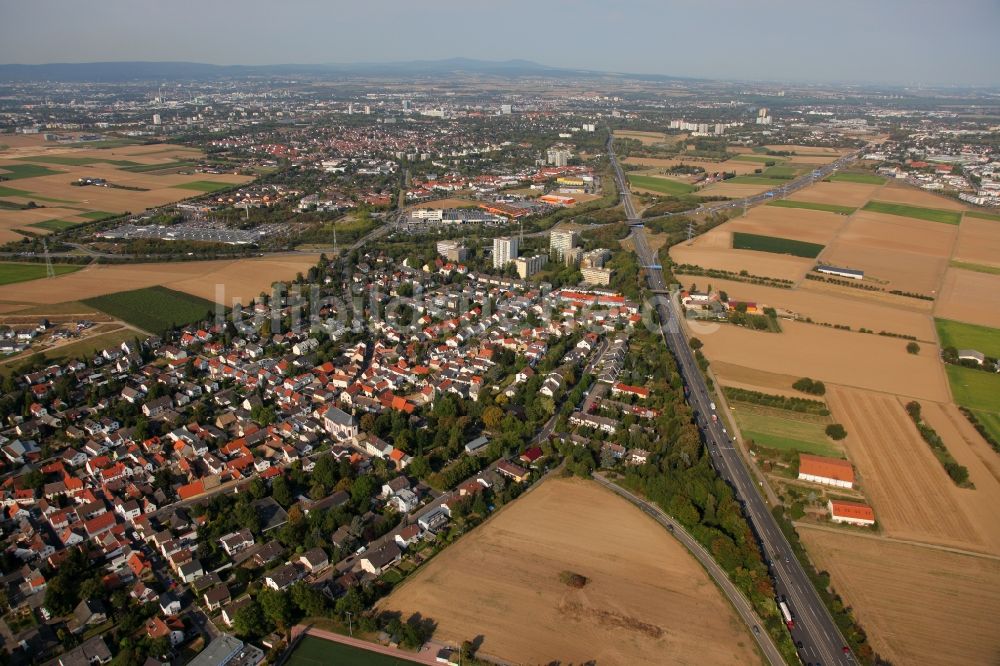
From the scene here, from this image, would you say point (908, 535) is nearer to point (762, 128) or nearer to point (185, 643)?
point (185, 643)

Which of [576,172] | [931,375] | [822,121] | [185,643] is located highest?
[822,121]

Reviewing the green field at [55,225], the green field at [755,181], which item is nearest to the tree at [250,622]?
the green field at [55,225]

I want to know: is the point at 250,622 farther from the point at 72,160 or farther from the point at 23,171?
the point at 72,160

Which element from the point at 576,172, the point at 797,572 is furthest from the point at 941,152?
the point at 797,572

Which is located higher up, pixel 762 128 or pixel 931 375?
pixel 762 128

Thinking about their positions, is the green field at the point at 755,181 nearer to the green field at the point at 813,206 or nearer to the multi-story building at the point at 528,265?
the green field at the point at 813,206
